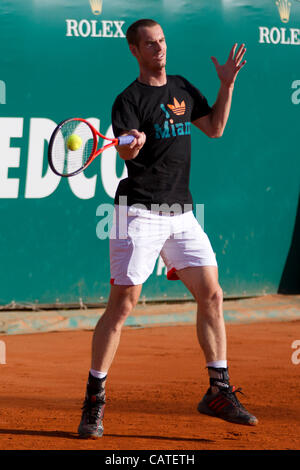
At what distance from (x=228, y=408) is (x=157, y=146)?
1187 mm

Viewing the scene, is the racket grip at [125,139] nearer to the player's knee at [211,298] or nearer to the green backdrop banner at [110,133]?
the player's knee at [211,298]

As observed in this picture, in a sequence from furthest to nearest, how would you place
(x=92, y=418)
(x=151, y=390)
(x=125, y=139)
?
(x=151, y=390) → (x=92, y=418) → (x=125, y=139)

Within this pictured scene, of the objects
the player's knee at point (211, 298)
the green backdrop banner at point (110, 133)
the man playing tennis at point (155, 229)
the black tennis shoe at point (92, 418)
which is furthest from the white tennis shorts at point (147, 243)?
the green backdrop banner at point (110, 133)

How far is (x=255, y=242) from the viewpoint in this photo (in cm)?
745

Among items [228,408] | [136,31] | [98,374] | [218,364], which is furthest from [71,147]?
[228,408]

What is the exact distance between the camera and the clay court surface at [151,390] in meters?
3.67

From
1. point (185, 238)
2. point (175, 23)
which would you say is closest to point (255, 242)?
point (175, 23)

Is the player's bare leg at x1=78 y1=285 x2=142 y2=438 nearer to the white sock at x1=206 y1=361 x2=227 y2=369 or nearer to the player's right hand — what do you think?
the white sock at x1=206 y1=361 x2=227 y2=369

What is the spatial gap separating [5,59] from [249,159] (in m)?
2.20

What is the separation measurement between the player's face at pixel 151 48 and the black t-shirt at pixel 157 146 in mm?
98

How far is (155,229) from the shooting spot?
3814mm

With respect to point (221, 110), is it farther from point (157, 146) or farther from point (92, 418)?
point (92, 418)

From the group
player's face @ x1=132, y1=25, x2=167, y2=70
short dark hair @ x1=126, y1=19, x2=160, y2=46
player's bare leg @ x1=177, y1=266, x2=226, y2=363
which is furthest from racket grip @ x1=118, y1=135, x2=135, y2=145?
player's bare leg @ x1=177, y1=266, x2=226, y2=363

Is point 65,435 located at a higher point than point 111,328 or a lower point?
lower
